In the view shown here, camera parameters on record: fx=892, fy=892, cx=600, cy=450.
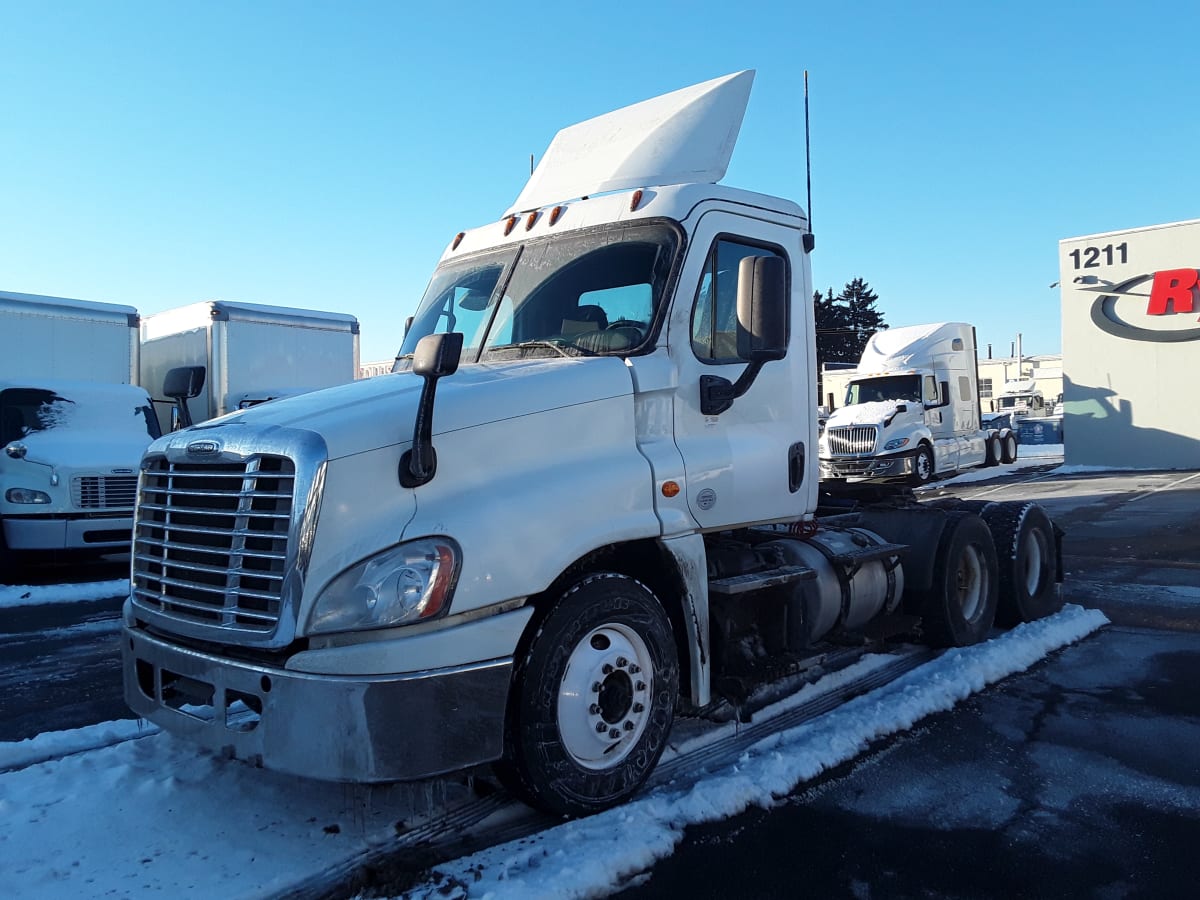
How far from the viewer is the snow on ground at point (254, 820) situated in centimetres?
321

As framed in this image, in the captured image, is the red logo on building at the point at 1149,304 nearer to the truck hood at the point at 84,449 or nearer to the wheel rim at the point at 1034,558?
the wheel rim at the point at 1034,558

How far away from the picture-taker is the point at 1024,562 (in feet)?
23.8

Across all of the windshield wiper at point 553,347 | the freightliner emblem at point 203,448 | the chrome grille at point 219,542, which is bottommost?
the chrome grille at point 219,542

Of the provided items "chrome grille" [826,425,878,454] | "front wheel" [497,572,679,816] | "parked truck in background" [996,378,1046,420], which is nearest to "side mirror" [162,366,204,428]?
"front wheel" [497,572,679,816]

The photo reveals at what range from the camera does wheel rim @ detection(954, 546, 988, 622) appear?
6.82 metres

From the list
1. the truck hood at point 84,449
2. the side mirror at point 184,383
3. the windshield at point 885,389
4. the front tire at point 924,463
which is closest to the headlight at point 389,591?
the side mirror at point 184,383

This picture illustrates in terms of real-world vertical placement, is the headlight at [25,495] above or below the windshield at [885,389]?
below

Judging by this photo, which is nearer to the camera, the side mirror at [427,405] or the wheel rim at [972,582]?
the side mirror at [427,405]

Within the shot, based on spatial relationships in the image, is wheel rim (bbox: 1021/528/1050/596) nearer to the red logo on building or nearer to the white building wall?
the white building wall

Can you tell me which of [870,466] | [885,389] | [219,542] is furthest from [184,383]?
[885,389]

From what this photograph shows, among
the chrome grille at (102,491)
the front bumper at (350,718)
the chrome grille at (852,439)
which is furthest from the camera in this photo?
the chrome grille at (852,439)

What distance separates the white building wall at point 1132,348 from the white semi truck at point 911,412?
12.6 ft

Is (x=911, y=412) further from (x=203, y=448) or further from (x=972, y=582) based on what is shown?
(x=203, y=448)

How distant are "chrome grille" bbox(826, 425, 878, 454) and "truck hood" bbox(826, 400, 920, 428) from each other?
14 centimetres
